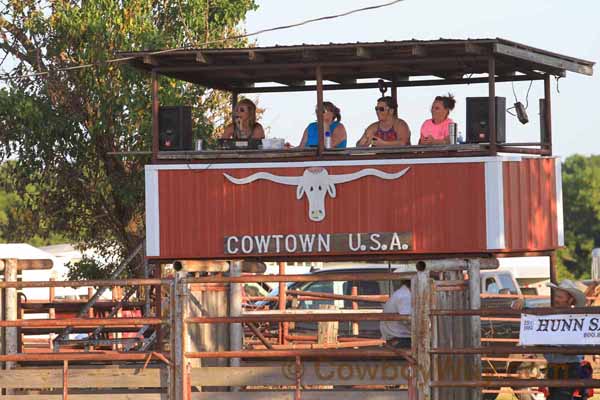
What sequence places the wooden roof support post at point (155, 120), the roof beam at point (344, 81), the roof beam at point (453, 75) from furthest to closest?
the roof beam at point (344, 81) < the roof beam at point (453, 75) < the wooden roof support post at point (155, 120)

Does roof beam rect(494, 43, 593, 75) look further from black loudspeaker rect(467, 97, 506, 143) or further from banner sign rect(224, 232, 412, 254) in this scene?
banner sign rect(224, 232, 412, 254)

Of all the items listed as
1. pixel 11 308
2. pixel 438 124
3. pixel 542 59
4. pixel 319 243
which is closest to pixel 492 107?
pixel 438 124

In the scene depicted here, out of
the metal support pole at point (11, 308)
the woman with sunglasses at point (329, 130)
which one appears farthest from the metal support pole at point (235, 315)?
the woman with sunglasses at point (329, 130)

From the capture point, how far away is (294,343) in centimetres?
2244

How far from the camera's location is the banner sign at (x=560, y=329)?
12352 millimetres

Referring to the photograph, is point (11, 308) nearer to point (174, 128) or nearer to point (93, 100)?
point (174, 128)

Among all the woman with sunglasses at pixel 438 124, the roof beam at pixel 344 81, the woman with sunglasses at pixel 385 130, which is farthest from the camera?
the roof beam at pixel 344 81

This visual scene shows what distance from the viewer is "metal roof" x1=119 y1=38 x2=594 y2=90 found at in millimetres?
16312

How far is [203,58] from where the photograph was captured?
1691 centimetres

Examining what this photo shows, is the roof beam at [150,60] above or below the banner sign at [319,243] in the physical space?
above

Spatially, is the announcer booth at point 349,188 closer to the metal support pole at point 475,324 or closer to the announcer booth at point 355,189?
the announcer booth at point 355,189

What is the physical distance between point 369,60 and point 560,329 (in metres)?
5.34

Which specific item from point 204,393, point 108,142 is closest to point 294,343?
point 108,142

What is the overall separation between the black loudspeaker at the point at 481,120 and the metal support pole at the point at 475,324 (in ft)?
9.49
